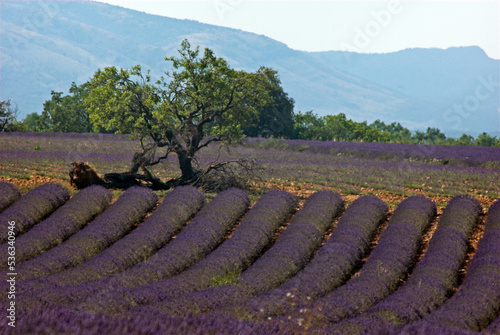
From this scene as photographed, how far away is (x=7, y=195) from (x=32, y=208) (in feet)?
5.29

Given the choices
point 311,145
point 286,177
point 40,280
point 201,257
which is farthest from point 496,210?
point 311,145

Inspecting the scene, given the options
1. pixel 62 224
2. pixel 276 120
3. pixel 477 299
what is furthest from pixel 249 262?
pixel 276 120

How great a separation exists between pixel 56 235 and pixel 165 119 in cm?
647

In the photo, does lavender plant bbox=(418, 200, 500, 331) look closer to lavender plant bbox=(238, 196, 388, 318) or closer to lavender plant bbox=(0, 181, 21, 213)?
lavender plant bbox=(238, 196, 388, 318)

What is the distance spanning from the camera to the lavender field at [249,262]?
512cm

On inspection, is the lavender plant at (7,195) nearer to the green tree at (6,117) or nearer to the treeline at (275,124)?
the treeline at (275,124)

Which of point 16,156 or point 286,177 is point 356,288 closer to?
point 286,177

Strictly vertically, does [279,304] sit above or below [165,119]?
below

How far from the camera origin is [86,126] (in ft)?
194

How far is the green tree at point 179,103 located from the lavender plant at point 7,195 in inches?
139

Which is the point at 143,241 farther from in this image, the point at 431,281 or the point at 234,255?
the point at 431,281

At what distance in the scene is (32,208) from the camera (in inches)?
512

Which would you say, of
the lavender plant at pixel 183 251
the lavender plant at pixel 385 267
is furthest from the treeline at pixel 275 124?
the lavender plant at pixel 385 267

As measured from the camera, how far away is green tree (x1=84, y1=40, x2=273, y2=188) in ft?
55.7
